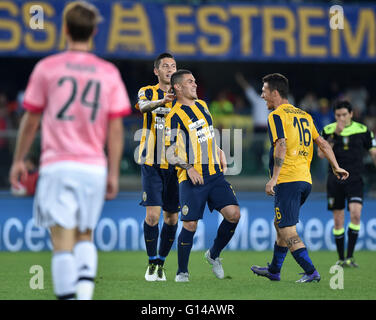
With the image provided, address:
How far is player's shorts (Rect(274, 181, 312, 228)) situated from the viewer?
799 centimetres

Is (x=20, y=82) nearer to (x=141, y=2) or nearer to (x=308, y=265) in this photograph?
(x=141, y=2)

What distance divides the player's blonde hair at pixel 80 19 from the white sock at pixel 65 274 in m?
1.38

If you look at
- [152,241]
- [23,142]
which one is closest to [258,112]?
[152,241]

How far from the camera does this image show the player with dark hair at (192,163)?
810 cm

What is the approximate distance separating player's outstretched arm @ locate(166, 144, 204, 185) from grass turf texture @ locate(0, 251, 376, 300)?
103 cm

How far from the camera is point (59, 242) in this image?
512 centimetres

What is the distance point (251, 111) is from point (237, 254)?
535cm

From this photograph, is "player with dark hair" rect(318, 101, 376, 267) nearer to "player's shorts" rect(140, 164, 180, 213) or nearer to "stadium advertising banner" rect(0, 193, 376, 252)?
"stadium advertising banner" rect(0, 193, 376, 252)

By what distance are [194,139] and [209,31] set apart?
8.48 meters

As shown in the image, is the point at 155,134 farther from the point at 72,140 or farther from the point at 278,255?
the point at 72,140

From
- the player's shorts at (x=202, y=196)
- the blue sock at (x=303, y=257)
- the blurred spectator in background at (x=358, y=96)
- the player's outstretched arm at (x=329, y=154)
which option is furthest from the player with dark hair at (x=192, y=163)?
the blurred spectator in background at (x=358, y=96)

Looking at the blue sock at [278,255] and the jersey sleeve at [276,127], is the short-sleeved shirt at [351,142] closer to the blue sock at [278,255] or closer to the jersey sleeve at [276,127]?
the blue sock at [278,255]

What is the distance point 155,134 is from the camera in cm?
876
